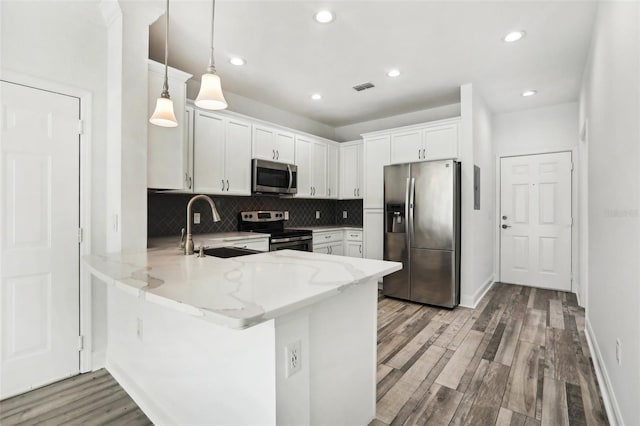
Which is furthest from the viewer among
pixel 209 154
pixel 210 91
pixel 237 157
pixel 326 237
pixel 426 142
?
pixel 326 237

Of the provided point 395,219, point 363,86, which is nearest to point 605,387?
point 395,219

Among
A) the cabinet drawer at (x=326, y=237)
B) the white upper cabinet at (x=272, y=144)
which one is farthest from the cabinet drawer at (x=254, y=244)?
the white upper cabinet at (x=272, y=144)

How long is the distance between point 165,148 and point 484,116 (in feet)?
13.4

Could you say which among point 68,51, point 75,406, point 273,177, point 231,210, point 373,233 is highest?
point 68,51

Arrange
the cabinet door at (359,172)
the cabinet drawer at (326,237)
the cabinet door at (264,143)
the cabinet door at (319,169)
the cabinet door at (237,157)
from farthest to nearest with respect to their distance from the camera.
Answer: the cabinet door at (359,172), the cabinet door at (319,169), the cabinet drawer at (326,237), the cabinet door at (264,143), the cabinet door at (237,157)

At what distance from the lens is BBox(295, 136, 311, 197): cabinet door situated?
449 cm

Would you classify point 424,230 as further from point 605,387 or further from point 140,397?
point 140,397

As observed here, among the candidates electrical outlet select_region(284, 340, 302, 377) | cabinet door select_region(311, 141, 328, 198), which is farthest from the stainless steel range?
electrical outlet select_region(284, 340, 302, 377)

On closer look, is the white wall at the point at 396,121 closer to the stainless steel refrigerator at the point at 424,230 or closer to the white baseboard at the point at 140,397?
the stainless steel refrigerator at the point at 424,230

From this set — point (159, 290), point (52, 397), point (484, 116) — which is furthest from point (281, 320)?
point (484, 116)

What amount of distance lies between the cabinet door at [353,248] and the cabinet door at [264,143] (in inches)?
69.6

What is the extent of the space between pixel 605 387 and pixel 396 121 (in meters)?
4.03

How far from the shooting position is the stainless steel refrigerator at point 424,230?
12.0 feet

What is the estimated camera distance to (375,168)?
4582 mm
